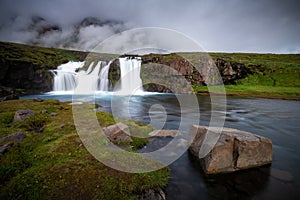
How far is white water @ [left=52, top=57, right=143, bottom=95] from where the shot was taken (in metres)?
54.1

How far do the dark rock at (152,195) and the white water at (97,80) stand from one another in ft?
153

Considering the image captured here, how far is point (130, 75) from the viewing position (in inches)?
2370

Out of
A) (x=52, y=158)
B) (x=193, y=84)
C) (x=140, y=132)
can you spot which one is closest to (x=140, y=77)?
(x=193, y=84)

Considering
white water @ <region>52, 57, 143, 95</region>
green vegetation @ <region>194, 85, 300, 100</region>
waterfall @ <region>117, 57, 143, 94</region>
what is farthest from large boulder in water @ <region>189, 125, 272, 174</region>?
waterfall @ <region>117, 57, 143, 94</region>

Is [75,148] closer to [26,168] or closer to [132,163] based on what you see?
[26,168]

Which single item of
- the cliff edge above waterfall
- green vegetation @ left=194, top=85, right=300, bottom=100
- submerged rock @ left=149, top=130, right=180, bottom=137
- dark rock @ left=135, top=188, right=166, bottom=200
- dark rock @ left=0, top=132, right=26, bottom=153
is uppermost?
the cliff edge above waterfall

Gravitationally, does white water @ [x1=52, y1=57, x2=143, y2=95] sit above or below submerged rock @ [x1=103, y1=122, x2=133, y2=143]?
above

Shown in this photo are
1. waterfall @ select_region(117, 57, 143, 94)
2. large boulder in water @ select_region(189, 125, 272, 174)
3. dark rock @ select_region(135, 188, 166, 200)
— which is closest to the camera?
dark rock @ select_region(135, 188, 166, 200)

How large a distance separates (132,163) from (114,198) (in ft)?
6.04

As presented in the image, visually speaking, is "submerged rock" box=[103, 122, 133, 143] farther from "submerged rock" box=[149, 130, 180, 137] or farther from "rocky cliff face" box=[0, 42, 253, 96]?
"rocky cliff face" box=[0, 42, 253, 96]

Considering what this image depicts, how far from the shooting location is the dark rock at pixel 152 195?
16.3 feet

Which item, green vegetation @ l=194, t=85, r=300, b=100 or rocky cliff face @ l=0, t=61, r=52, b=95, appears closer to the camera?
green vegetation @ l=194, t=85, r=300, b=100

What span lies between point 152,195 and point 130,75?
2243 inches

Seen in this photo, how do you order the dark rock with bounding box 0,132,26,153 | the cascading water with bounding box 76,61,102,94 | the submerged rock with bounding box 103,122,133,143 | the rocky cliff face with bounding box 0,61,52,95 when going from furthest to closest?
the cascading water with bounding box 76,61,102,94 < the rocky cliff face with bounding box 0,61,52,95 < the submerged rock with bounding box 103,122,133,143 < the dark rock with bounding box 0,132,26,153
